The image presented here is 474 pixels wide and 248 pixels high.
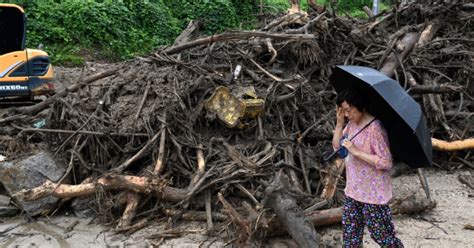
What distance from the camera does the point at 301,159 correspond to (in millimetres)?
5703

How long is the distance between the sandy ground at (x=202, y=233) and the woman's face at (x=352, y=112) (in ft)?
5.26

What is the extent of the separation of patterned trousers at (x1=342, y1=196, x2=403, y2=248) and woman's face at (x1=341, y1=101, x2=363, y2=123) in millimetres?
633

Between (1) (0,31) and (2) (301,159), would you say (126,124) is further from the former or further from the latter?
(1) (0,31)

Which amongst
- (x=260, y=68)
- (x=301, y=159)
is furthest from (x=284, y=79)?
(x=301, y=159)

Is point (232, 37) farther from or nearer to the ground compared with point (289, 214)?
farther from the ground

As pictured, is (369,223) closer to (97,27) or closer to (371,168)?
(371,168)

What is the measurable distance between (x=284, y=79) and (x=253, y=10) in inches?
623

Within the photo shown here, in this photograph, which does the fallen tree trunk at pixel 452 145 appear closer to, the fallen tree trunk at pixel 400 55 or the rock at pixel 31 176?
the fallen tree trunk at pixel 400 55

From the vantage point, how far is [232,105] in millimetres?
5844

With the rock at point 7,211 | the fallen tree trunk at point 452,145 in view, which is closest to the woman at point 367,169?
the fallen tree trunk at point 452,145

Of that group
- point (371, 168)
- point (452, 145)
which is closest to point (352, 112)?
point (371, 168)

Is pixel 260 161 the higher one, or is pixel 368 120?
pixel 368 120

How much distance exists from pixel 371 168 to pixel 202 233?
87.0 inches

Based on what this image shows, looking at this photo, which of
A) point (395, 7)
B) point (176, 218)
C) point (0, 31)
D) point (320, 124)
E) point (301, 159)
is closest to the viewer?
point (176, 218)
